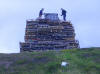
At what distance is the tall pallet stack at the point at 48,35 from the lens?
145 ft

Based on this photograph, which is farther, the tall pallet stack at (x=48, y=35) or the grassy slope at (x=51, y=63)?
the tall pallet stack at (x=48, y=35)

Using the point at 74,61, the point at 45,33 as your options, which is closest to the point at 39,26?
the point at 45,33

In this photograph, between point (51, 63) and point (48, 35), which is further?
point (48, 35)

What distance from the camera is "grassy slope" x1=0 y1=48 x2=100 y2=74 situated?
23078 millimetres

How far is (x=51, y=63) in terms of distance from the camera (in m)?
24.8

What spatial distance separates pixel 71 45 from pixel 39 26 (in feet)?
19.9

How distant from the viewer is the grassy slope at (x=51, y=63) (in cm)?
2308

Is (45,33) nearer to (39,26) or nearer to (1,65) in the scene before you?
(39,26)

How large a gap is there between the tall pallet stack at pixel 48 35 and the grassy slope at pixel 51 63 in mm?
14288

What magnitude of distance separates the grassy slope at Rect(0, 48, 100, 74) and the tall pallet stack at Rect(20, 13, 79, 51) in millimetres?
14288

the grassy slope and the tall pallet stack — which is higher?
the tall pallet stack

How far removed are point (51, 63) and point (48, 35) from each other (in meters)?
22.4

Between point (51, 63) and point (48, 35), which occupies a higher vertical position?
point (48, 35)

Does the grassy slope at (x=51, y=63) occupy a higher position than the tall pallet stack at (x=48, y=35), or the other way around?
the tall pallet stack at (x=48, y=35)
